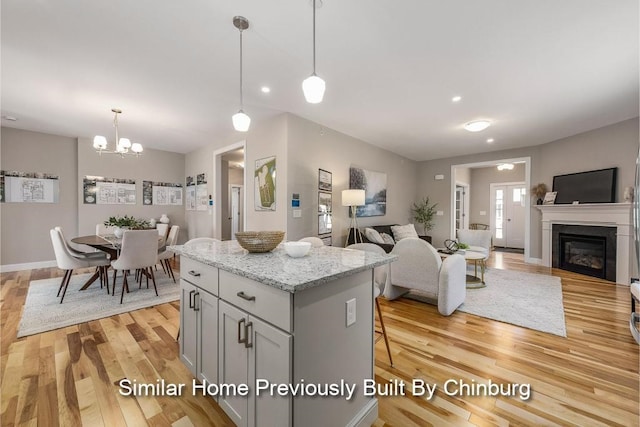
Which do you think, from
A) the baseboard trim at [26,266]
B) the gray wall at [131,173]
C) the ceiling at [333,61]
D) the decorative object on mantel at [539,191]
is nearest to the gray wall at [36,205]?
the baseboard trim at [26,266]

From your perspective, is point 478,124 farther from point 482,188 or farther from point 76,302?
point 76,302

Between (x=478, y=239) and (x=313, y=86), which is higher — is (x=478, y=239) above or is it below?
below

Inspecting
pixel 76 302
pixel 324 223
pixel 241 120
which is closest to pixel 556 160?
pixel 324 223

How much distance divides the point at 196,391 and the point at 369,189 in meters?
4.48

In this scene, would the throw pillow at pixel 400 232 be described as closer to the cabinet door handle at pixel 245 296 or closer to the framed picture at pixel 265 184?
the framed picture at pixel 265 184

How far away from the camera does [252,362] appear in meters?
1.21

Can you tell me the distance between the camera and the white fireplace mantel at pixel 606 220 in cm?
404

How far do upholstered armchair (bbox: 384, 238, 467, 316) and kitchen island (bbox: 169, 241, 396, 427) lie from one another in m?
1.54

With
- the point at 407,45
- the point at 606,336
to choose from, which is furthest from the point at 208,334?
the point at 606,336

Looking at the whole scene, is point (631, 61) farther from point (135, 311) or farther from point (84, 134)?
A: point (84, 134)

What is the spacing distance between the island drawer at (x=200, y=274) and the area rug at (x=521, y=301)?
8.85ft

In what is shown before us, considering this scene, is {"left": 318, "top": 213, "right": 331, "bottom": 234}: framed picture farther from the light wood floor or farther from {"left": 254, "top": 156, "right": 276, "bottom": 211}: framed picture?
the light wood floor

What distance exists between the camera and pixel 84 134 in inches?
191

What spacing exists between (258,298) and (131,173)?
6087 mm
